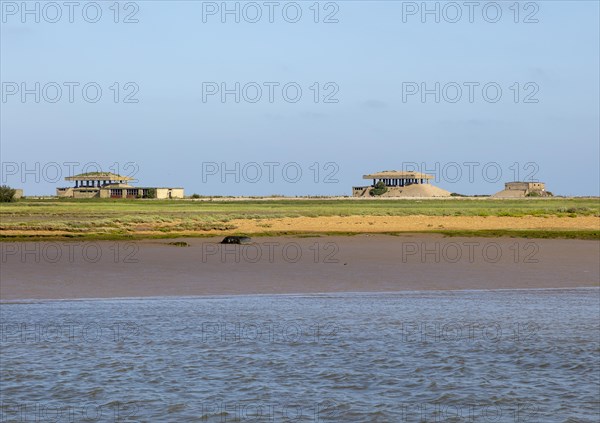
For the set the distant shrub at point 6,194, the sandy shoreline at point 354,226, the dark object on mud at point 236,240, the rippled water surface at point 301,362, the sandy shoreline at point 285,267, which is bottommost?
the rippled water surface at point 301,362

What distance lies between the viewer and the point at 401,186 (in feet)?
537

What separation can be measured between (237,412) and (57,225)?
132ft

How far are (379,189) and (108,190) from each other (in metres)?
47.7

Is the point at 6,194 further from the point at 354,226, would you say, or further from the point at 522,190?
the point at 522,190

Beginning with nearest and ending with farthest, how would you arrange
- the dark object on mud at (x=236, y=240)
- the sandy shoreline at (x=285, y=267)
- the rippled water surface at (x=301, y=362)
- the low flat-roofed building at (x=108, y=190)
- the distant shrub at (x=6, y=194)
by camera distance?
the rippled water surface at (x=301, y=362) < the sandy shoreline at (x=285, y=267) < the dark object on mud at (x=236, y=240) < the distant shrub at (x=6, y=194) < the low flat-roofed building at (x=108, y=190)

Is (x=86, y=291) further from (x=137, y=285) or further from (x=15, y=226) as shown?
(x=15, y=226)

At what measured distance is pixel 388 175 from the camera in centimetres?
17100

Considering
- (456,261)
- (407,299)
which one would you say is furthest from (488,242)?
(407,299)

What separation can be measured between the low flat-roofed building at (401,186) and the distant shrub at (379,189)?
0.18ft

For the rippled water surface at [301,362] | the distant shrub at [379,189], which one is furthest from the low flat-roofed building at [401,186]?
the rippled water surface at [301,362]

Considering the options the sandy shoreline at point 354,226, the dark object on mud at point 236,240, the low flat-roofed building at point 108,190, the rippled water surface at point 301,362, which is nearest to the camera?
the rippled water surface at point 301,362

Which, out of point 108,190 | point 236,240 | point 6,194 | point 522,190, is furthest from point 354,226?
point 522,190

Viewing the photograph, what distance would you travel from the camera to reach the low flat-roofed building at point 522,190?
155113 millimetres

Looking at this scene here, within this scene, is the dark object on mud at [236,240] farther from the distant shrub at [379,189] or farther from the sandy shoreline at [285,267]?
the distant shrub at [379,189]
